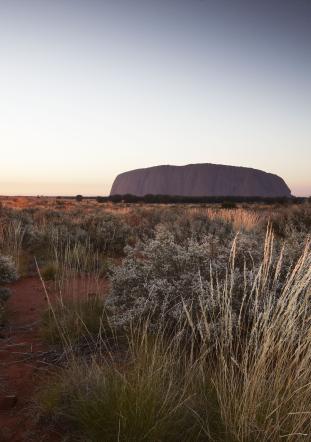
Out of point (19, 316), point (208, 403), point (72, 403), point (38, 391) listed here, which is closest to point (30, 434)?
point (72, 403)

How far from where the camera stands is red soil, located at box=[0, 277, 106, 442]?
9.21 ft

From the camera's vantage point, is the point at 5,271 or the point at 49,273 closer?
the point at 5,271

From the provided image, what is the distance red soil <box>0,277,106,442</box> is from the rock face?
122126 millimetres

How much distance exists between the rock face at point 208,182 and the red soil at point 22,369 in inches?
4808

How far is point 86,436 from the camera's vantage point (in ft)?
8.52

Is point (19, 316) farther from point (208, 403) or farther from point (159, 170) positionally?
point (159, 170)

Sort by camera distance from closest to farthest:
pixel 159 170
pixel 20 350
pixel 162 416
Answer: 1. pixel 162 416
2. pixel 20 350
3. pixel 159 170

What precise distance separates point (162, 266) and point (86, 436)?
2435mm

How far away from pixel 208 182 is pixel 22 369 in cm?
12975

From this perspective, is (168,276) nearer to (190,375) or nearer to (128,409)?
(190,375)

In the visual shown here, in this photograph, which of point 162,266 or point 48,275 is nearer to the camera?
point 162,266

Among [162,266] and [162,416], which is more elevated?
[162,266]

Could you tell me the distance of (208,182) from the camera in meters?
132

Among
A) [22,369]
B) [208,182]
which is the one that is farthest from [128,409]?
[208,182]
